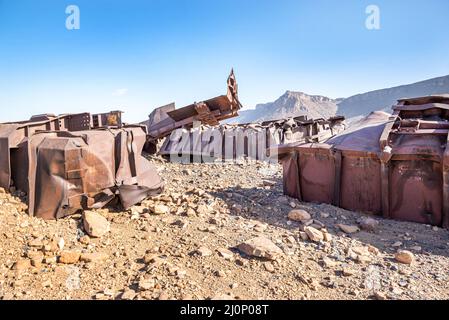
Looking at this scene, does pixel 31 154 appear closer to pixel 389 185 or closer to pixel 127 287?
pixel 127 287

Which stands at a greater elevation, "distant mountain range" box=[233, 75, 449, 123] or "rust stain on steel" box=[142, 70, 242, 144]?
"distant mountain range" box=[233, 75, 449, 123]

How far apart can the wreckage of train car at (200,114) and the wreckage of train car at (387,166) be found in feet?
17.3

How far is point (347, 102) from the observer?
8206 cm

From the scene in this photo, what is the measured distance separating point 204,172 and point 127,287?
543 cm

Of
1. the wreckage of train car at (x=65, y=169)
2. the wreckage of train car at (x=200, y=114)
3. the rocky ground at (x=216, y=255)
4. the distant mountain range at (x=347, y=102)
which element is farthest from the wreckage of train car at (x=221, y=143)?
the distant mountain range at (x=347, y=102)

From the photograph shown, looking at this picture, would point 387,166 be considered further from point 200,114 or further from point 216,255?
point 200,114

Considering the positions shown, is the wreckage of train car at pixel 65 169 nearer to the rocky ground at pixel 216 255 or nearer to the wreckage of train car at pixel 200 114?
the rocky ground at pixel 216 255

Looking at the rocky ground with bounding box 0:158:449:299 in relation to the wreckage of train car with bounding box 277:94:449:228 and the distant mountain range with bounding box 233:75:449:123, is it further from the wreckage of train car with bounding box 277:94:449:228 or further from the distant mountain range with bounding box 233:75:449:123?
the distant mountain range with bounding box 233:75:449:123

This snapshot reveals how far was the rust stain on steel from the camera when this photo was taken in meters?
9.76

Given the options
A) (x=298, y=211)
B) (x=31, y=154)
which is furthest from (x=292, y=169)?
(x=31, y=154)

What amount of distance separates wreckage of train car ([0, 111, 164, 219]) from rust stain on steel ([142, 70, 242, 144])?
616 centimetres

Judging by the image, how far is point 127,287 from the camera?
2383 millimetres

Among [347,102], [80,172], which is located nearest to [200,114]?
[80,172]

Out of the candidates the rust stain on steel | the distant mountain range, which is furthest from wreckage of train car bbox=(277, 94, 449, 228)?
the distant mountain range
